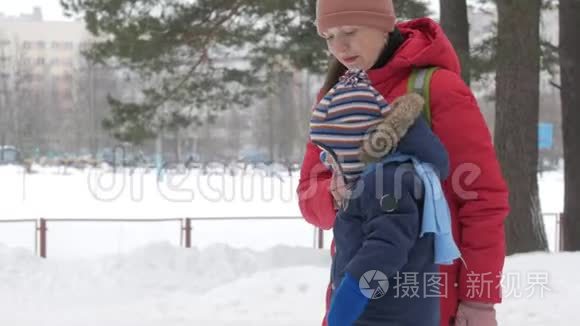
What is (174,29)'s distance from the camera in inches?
455

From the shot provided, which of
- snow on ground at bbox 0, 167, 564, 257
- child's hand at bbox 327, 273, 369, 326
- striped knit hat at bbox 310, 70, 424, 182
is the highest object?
striped knit hat at bbox 310, 70, 424, 182

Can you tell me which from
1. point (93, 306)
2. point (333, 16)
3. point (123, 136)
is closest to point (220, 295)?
point (93, 306)

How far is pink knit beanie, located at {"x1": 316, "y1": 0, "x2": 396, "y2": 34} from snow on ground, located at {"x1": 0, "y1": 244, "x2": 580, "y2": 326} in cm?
415

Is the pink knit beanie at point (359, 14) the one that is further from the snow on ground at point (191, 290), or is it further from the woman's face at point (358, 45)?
the snow on ground at point (191, 290)

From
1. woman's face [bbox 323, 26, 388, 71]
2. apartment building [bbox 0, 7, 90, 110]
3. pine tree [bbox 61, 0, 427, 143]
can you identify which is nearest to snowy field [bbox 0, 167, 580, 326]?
pine tree [bbox 61, 0, 427, 143]

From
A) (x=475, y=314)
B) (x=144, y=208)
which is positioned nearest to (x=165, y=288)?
A: (x=475, y=314)

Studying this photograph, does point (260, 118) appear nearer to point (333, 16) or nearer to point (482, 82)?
point (482, 82)

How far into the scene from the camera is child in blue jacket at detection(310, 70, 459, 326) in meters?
1.66

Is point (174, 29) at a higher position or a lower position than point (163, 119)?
higher

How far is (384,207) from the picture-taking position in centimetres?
165

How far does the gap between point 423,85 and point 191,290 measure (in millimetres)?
6765

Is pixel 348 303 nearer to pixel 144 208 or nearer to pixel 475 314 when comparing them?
pixel 475 314

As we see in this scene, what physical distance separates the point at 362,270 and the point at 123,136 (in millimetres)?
11448

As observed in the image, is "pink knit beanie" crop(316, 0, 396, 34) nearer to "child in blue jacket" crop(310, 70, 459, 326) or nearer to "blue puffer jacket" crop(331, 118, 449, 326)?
"child in blue jacket" crop(310, 70, 459, 326)
